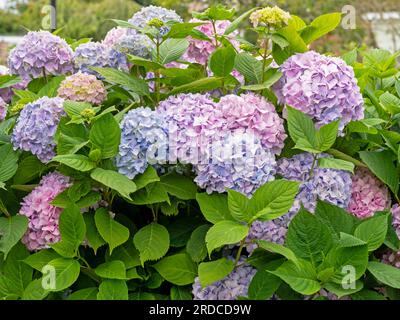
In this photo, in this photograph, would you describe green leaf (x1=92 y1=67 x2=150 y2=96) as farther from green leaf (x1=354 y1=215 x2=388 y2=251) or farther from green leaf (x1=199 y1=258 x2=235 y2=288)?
green leaf (x1=354 y1=215 x2=388 y2=251)

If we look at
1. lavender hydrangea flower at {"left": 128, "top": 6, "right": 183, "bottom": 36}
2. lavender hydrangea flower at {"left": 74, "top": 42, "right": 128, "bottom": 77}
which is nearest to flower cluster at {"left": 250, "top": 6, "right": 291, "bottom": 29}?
lavender hydrangea flower at {"left": 128, "top": 6, "right": 183, "bottom": 36}

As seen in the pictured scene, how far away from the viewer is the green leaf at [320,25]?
1.58m

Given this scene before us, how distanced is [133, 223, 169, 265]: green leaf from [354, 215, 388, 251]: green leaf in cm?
40

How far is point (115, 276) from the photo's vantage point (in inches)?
52.7

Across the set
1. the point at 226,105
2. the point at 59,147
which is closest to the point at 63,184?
the point at 59,147

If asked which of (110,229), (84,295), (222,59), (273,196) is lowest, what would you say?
(84,295)

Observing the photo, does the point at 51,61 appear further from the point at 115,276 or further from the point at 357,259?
the point at 357,259

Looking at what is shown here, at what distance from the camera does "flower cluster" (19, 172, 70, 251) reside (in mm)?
1457

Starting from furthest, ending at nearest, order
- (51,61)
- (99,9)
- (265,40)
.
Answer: (99,9), (51,61), (265,40)

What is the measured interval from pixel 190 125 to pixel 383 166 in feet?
1.44

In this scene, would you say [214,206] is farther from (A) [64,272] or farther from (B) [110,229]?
(A) [64,272]

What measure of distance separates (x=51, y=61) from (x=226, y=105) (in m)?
0.63

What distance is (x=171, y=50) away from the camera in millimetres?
1637

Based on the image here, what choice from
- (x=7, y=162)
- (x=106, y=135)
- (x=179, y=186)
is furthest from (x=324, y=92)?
(x=7, y=162)
